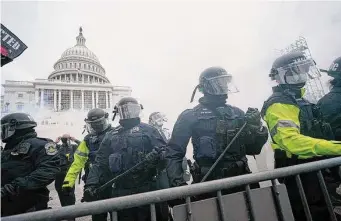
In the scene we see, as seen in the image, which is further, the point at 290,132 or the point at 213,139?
the point at 213,139

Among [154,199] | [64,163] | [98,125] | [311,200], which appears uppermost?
[98,125]

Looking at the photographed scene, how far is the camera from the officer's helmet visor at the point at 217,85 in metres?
3.10

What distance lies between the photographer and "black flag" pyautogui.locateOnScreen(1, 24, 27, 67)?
7.48ft

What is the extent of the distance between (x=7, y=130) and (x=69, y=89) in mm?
50535

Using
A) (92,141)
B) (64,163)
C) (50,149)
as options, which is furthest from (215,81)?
(64,163)

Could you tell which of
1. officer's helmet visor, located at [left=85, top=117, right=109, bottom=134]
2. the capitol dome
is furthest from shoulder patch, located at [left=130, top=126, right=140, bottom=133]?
the capitol dome

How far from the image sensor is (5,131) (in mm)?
3094

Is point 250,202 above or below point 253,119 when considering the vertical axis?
below

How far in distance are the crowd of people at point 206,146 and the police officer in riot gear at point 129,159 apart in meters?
0.01

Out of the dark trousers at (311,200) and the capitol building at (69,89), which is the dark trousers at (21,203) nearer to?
the dark trousers at (311,200)

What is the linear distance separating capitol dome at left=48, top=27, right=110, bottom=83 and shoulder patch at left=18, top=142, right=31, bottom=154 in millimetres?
56910

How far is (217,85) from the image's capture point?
3117 millimetres

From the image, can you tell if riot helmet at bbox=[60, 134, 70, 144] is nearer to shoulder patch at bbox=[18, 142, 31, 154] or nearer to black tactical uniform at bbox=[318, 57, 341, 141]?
shoulder patch at bbox=[18, 142, 31, 154]

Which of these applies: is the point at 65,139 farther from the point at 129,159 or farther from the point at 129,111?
the point at 129,159
